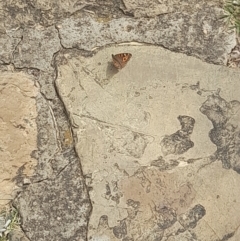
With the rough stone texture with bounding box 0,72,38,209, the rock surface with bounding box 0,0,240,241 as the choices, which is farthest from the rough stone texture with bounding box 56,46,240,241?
the rough stone texture with bounding box 0,72,38,209

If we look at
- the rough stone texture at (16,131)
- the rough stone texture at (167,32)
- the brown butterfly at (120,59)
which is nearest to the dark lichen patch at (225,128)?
the rough stone texture at (167,32)

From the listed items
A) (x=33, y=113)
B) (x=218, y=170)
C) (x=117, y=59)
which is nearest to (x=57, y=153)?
(x=33, y=113)

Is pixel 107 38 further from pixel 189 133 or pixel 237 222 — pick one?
pixel 237 222

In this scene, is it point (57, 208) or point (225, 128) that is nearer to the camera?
point (57, 208)

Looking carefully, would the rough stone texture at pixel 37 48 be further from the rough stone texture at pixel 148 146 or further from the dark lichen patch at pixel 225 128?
the dark lichen patch at pixel 225 128

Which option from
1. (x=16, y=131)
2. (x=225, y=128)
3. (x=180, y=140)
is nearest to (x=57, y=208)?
(x=16, y=131)

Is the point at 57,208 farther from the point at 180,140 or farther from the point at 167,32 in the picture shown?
the point at 167,32
